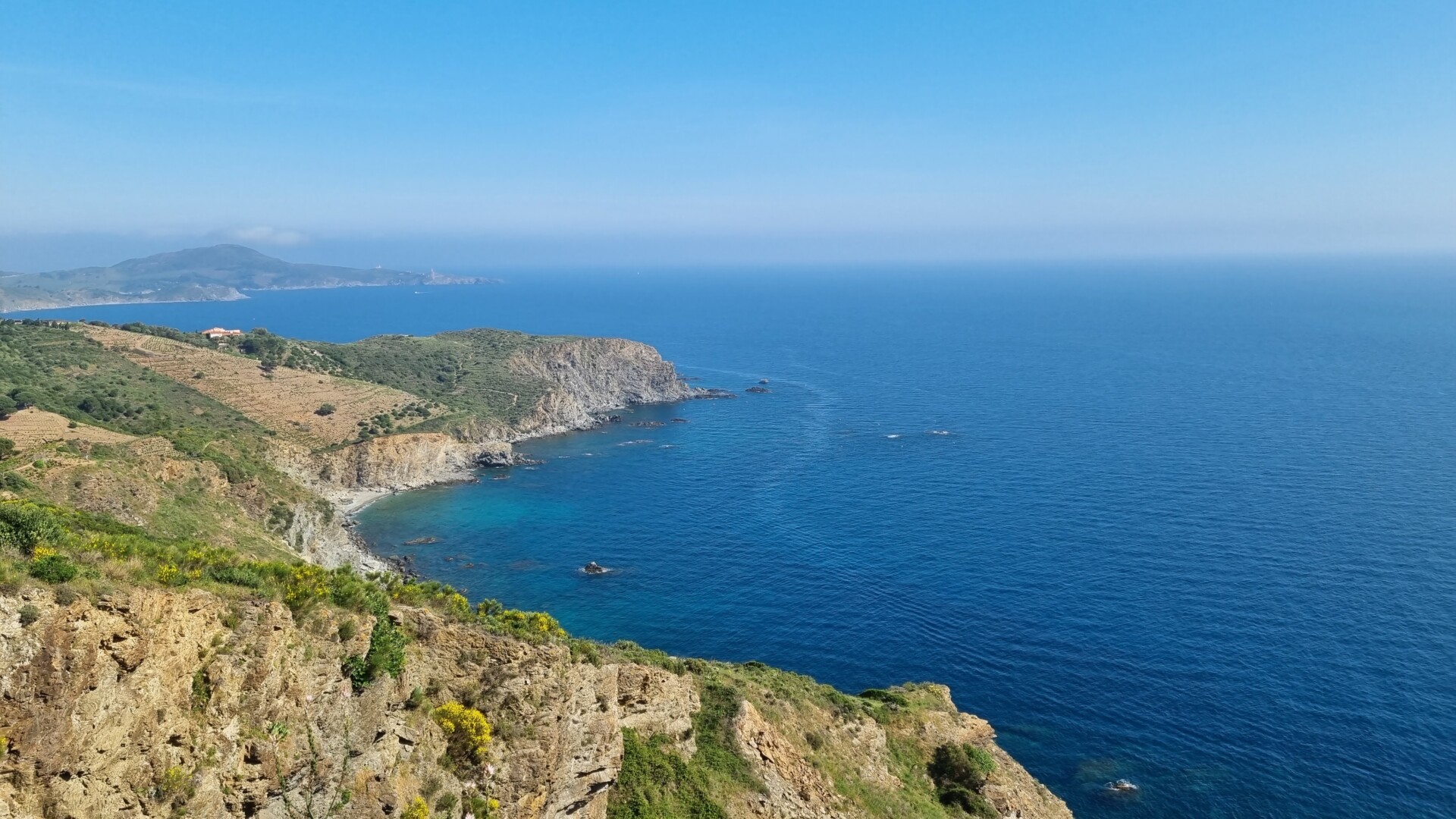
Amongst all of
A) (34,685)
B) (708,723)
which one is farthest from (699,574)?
(34,685)

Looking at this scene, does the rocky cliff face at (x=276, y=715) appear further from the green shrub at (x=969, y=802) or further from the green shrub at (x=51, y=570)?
the green shrub at (x=969, y=802)

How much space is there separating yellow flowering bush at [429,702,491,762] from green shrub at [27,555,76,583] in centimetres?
963

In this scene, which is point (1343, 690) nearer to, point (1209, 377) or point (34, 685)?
point (34, 685)

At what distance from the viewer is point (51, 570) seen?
1631cm

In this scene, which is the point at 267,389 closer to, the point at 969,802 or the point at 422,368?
the point at 422,368

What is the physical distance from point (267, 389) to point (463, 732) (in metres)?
110

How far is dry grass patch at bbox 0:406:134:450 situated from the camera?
62938 mm

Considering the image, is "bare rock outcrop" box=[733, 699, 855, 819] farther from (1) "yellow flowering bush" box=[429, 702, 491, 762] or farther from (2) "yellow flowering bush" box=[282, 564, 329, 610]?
(2) "yellow flowering bush" box=[282, 564, 329, 610]

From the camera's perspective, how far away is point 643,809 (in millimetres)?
27734

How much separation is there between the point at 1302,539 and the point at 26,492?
101 metres

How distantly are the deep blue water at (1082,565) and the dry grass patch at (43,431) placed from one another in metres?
29.0

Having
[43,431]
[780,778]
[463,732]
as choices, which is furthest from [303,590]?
[43,431]

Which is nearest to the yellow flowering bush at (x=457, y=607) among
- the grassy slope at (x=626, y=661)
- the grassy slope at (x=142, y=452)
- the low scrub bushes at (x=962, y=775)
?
the grassy slope at (x=626, y=661)

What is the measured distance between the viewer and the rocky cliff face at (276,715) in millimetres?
15133
